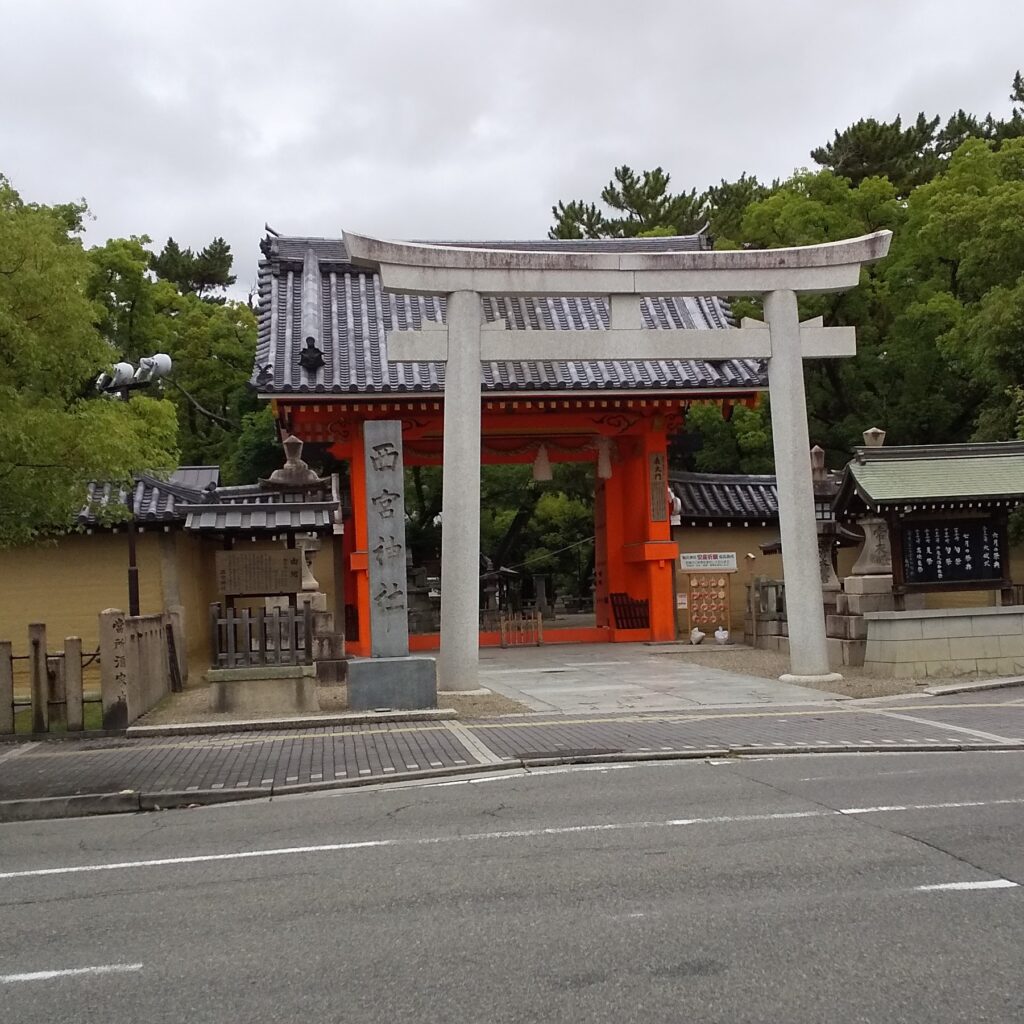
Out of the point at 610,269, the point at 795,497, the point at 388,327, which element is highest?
the point at 388,327

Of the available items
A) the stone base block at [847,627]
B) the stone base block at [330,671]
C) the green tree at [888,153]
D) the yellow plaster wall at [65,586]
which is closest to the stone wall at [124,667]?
the stone base block at [330,671]

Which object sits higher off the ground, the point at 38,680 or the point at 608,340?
the point at 608,340

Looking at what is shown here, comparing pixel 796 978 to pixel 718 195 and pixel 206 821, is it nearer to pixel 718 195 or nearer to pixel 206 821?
pixel 206 821

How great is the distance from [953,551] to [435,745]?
425 inches

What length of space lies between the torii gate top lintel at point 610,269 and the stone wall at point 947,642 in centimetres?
565

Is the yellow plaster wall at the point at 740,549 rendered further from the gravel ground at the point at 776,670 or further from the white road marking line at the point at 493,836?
the white road marking line at the point at 493,836

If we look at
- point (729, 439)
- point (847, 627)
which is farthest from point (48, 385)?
point (729, 439)

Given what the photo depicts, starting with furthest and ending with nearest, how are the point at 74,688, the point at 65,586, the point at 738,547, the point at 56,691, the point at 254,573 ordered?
the point at 738,547 < the point at 65,586 < the point at 254,573 < the point at 56,691 < the point at 74,688

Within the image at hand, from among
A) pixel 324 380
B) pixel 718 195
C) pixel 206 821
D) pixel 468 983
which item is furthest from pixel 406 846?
pixel 718 195

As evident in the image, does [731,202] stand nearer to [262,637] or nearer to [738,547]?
[738,547]

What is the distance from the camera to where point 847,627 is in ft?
57.3

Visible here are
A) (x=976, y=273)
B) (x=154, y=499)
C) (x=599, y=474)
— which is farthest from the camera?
(x=599, y=474)

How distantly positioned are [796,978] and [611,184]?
126ft

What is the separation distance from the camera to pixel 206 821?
8.23 meters
